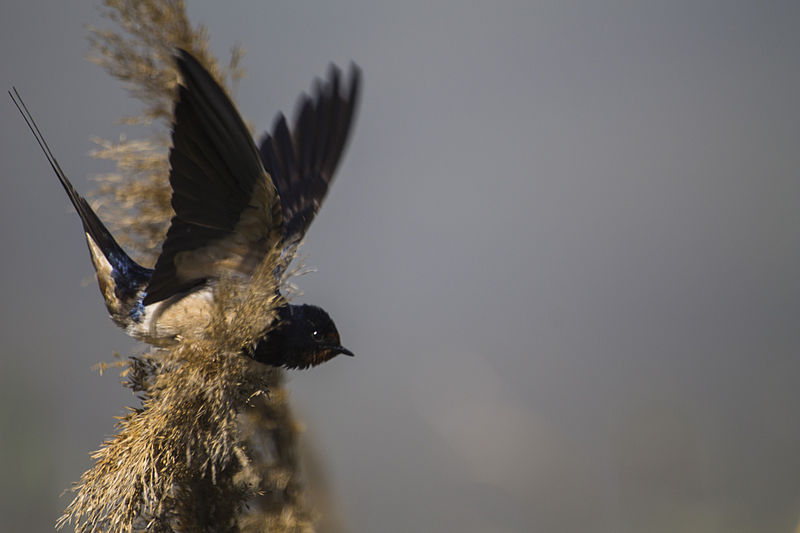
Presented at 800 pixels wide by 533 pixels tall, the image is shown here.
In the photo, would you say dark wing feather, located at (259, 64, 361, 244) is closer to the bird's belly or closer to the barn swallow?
the barn swallow

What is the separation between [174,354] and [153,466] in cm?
7

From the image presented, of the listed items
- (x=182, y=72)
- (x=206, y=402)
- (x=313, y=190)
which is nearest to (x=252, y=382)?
(x=206, y=402)

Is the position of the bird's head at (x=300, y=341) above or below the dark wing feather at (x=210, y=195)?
below

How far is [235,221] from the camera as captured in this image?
442 mm

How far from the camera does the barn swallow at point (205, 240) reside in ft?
1.25

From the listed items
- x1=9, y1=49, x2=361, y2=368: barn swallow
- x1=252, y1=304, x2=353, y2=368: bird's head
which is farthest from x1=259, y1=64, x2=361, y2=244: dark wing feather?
x1=252, y1=304, x2=353, y2=368: bird's head

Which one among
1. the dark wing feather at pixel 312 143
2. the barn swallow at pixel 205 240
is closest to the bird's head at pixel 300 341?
the barn swallow at pixel 205 240

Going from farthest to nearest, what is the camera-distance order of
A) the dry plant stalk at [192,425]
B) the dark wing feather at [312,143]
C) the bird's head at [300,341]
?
the dark wing feather at [312,143] < the bird's head at [300,341] < the dry plant stalk at [192,425]

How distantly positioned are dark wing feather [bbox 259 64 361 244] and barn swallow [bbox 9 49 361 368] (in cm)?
7

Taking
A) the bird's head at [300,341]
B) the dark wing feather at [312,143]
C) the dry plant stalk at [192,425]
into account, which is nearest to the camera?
the dry plant stalk at [192,425]

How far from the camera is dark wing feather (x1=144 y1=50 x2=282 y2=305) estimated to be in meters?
0.38

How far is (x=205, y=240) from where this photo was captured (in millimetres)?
450

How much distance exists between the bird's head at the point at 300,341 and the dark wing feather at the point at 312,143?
0.18 meters

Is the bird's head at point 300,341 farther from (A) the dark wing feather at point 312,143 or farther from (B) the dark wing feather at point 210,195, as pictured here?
(A) the dark wing feather at point 312,143
